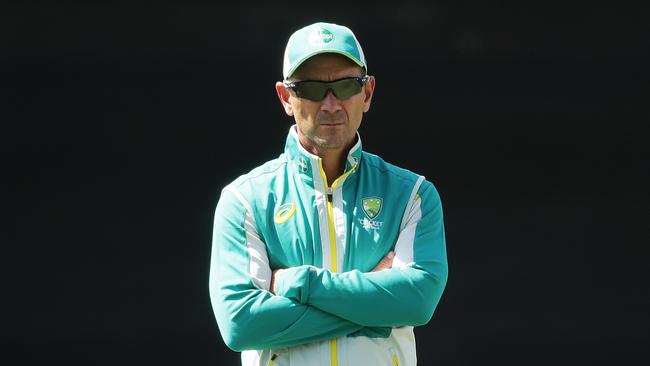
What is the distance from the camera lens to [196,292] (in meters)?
4.91

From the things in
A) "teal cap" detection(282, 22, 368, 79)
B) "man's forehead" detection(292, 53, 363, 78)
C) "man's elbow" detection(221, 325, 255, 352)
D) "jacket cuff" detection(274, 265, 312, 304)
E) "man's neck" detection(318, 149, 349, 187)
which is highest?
"teal cap" detection(282, 22, 368, 79)

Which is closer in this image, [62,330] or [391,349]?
[391,349]

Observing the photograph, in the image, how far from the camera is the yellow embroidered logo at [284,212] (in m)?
2.52

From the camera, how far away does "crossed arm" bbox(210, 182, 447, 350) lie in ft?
7.94

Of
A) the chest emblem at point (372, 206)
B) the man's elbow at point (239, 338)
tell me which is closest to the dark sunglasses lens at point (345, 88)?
the chest emblem at point (372, 206)

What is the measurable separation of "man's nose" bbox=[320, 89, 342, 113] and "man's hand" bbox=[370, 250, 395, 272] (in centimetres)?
34

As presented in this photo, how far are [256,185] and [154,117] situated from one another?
95.0 inches

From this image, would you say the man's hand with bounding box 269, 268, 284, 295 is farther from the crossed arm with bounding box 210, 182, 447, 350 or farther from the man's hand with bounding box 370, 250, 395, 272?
the man's hand with bounding box 370, 250, 395, 272

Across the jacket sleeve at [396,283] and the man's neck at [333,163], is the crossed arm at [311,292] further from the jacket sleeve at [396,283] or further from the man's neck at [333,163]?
the man's neck at [333,163]

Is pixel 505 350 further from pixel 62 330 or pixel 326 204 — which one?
pixel 326 204

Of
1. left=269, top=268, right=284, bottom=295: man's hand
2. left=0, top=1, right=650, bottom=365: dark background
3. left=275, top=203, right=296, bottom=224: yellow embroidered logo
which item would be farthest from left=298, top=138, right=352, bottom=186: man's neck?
left=0, top=1, right=650, bottom=365: dark background

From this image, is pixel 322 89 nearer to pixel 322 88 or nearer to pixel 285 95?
pixel 322 88

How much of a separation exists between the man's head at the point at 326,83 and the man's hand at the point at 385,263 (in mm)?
260

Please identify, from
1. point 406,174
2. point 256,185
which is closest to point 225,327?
point 256,185
